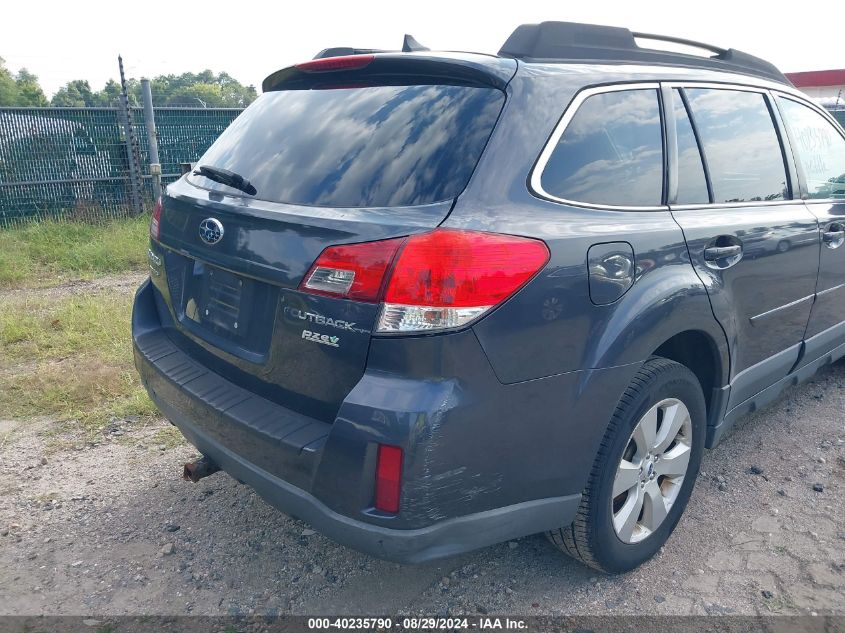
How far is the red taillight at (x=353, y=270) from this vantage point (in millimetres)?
1913

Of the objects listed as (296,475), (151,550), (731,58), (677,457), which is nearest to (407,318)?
(296,475)

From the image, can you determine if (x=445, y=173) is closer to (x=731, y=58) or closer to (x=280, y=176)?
(x=280, y=176)

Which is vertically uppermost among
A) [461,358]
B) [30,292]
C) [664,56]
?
[664,56]

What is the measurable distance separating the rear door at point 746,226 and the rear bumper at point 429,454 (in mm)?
794

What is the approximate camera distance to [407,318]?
1890 mm

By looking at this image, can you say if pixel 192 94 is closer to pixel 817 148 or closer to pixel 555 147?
pixel 817 148

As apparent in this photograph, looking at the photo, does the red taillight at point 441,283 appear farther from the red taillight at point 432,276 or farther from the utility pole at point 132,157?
the utility pole at point 132,157

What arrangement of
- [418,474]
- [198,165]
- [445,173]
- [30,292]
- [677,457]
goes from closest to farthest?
[418,474] → [445,173] → [677,457] → [198,165] → [30,292]

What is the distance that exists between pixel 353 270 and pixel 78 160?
26.8 ft

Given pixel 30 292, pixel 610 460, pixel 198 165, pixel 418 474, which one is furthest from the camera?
pixel 30 292

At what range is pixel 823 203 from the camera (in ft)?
11.5

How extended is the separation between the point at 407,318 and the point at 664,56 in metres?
1.73

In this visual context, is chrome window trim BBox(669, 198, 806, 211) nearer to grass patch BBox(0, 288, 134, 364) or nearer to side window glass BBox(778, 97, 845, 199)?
side window glass BBox(778, 97, 845, 199)

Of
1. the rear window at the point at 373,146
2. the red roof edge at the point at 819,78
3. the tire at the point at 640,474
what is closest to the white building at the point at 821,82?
the red roof edge at the point at 819,78
